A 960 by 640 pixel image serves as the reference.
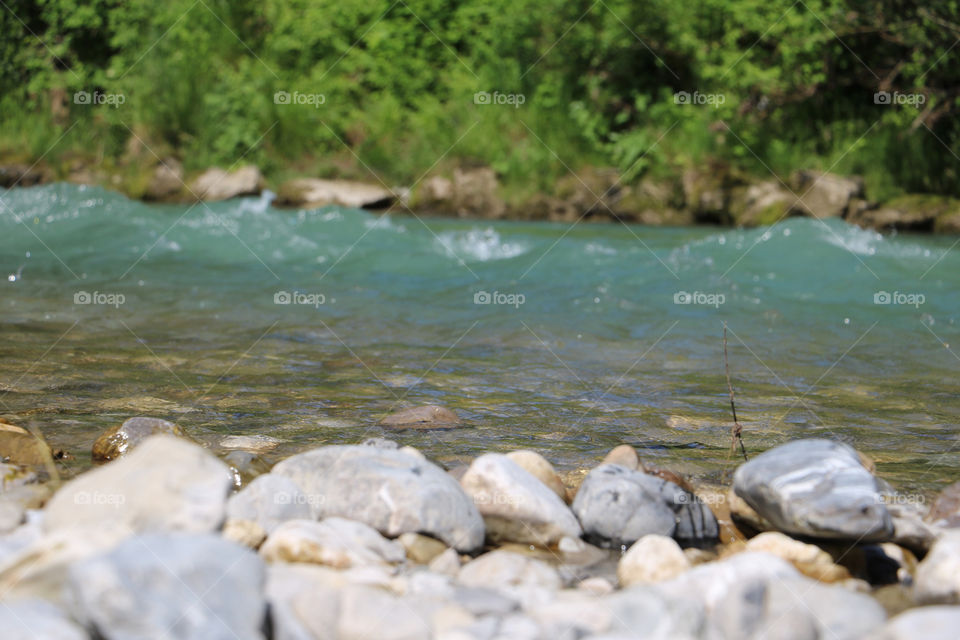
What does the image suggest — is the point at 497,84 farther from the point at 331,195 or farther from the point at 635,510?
the point at 635,510

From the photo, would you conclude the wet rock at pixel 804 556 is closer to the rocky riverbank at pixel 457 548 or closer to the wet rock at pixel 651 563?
the rocky riverbank at pixel 457 548

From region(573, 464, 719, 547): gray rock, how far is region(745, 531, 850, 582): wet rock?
23cm

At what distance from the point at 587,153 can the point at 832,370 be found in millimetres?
7960

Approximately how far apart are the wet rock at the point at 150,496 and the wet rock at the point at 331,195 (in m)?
8.97

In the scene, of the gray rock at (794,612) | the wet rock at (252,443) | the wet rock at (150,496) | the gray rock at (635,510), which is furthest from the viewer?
the wet rock at (252,443)

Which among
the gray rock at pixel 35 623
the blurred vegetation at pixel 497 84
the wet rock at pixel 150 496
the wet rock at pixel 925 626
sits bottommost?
the gray rock at pixel 35 623

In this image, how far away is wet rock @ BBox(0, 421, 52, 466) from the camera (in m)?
3.14

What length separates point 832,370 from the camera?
4.79 m

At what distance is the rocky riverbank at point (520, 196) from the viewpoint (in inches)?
429

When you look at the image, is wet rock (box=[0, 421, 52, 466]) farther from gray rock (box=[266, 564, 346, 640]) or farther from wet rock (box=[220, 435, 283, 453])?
gray rock (box=[266, 564, 346, 640])

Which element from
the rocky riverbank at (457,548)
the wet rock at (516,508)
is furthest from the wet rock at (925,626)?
the wet rock at (516,508)

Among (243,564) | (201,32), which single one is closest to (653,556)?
(243,564)

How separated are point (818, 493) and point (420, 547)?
1.07 meters

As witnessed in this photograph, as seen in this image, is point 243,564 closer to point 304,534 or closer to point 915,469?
point 304,534
